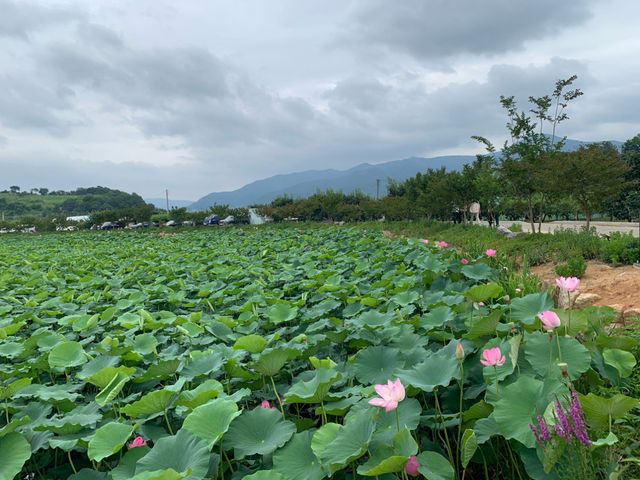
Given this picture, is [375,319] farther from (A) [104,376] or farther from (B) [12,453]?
(B) [12,453]

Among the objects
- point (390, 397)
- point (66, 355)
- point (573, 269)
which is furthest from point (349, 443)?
point (573, 269)

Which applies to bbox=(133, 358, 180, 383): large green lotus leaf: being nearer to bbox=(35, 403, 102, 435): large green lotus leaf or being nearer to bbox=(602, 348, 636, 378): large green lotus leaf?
bbox=(35, 403, 102, 435): large green lotus leaf

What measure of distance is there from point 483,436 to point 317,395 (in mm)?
628

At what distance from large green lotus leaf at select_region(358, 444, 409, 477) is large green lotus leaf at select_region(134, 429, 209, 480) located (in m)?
0.51

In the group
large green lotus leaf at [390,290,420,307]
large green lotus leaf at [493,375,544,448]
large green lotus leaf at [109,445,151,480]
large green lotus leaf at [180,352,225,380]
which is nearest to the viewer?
large green lotus leaf at [493,375,544,448]

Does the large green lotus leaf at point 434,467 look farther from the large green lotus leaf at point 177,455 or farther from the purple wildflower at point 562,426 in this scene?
the large green lotus leaf at point 177,455

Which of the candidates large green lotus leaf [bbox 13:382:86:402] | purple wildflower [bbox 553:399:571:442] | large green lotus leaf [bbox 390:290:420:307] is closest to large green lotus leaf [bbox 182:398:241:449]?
large green lotus leaf [bbox 13:382:86:402]

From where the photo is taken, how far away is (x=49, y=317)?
4.00 metres

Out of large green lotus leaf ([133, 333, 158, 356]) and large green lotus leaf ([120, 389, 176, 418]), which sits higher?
large green lotus leaf ([120, 389, 176, 418])

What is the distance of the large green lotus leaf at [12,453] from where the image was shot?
4.62ft

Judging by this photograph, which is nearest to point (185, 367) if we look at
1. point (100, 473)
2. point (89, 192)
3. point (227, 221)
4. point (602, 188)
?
point (100, 473)

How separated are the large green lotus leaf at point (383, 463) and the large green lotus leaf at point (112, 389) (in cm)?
117

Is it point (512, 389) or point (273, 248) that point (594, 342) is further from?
point (273, 248)

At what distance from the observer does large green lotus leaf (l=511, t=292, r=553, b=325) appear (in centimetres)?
213
